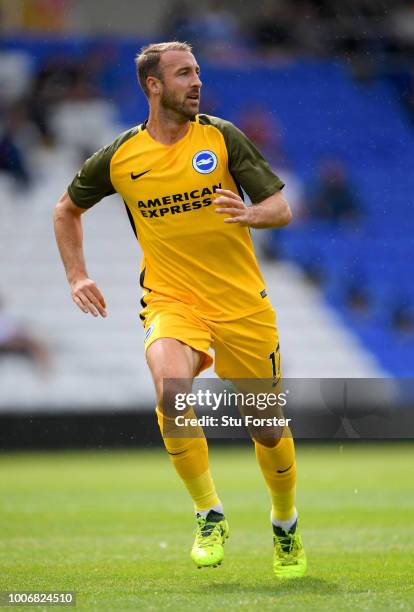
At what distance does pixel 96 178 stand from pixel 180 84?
66 centimetres

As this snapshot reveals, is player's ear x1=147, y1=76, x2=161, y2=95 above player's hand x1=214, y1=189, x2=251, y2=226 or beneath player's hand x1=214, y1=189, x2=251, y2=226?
above

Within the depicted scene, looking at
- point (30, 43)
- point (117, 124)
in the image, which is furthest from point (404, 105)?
point (30, 43)

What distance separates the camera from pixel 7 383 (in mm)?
15148

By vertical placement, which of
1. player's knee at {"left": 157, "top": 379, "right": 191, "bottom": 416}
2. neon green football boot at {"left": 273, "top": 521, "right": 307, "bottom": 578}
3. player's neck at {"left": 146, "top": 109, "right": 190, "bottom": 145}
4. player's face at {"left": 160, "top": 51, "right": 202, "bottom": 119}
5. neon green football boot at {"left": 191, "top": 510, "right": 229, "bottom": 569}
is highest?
player's face at {"left": 160, "top": 51, "right": 202, "bottom": 119}

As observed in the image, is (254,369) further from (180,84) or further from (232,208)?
(180,84)

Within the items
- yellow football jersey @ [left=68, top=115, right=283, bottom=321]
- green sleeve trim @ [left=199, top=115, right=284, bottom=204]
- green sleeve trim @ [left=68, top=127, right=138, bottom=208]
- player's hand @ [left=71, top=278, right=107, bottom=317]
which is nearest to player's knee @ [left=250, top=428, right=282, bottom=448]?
yellow football jersey @ [left=68, top=115, right=283, bottom=321]

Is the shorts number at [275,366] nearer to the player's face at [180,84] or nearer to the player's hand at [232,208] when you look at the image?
the player's hand at [232,208]

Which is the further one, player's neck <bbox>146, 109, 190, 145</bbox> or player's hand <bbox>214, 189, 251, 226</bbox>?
player's neck <bbox>146, 109, 190, 145</bbox>

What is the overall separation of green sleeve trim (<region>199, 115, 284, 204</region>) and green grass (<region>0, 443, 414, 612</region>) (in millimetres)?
1878

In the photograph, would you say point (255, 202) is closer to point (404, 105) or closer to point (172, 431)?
point (172, 431)

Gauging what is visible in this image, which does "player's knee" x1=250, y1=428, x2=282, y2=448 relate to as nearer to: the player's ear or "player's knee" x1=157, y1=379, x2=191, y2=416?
"player's knee" x1=157, y1=379, x2=191, y2=416

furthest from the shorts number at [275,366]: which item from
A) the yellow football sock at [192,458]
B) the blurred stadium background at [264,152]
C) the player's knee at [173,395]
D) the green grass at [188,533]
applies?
the blurred stadium background at [264,152]

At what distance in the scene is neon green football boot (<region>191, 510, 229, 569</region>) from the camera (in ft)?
17.6

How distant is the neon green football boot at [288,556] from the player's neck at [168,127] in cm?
204
